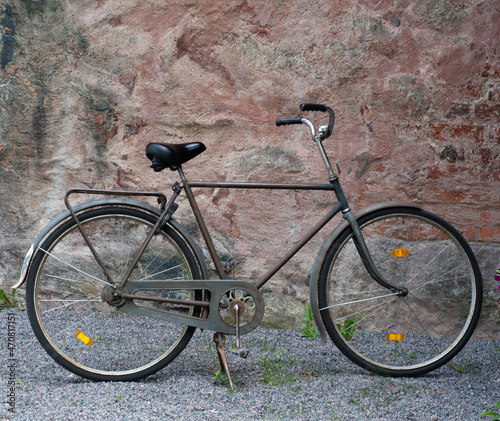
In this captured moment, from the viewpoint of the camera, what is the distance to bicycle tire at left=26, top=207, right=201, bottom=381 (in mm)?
2922

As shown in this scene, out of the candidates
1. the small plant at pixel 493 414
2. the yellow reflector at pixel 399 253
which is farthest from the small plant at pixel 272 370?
the small plant at pixel 493 414

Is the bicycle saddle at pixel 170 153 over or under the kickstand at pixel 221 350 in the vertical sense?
over

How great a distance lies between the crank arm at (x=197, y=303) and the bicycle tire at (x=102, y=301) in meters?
0.07

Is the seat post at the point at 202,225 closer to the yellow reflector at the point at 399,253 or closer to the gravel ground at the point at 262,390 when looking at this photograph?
the gravel ground at the point at 262,390

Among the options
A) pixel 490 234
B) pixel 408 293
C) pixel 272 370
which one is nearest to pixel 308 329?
pixel 272 370

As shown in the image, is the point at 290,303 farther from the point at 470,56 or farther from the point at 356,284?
the point at 470,56

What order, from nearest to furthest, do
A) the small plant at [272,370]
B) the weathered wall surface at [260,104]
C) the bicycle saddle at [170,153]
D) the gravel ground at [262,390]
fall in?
the gravel ground at [262,390] → the bicycle saddle at [170,153] → the small plant at [272,370] → the weathered wall surface at [260,104]

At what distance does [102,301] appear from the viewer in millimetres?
3252

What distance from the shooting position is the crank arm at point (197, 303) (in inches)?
114

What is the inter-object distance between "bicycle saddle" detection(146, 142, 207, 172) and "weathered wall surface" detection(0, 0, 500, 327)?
80 cm

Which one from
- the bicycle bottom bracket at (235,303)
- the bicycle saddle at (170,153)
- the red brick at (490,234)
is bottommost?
the red brick at (490,234)

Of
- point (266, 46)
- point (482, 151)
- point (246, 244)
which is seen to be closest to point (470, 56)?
point (482, 151)

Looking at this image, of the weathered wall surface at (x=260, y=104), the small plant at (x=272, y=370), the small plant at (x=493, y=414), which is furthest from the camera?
the weathered wall surface at (x=260, y=104)

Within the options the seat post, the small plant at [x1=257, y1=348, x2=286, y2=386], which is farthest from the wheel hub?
the small plant at [x1=257, y1=348, x2=286, y2=386]
